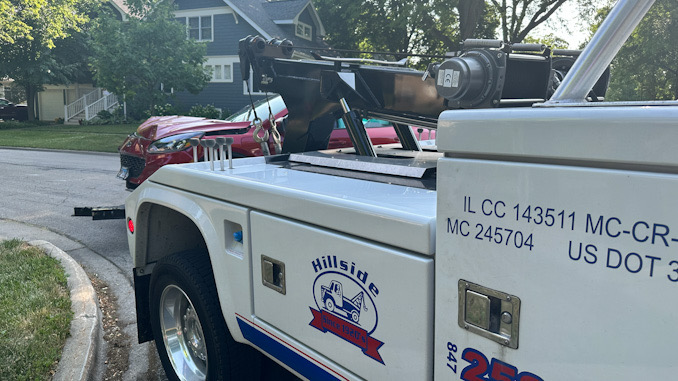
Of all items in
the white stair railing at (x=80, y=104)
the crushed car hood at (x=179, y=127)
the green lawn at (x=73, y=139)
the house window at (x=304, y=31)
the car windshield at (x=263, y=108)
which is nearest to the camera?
the crushed car hood at (x=179, y=127)

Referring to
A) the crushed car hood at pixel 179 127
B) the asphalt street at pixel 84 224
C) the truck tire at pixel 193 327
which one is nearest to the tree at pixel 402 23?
the asphalt street at pixel 84 224

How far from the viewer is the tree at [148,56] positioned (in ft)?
78.9

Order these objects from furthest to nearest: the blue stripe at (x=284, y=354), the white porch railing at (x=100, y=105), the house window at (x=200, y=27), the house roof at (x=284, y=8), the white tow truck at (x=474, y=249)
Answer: the white porch railing at (x=100, y=105), the house window at (x=200, y=27), the house roof at (x=284, y=8), the blue stripe at (x=284, y=354), the white tow truck at (x=474, y=249)

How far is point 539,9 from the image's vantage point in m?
26.3

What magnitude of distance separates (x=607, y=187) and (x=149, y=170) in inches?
256

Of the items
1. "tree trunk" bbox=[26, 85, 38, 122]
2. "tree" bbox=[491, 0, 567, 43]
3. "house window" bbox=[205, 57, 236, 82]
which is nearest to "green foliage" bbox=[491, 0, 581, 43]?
"tree" bbox=[491, 0, 567, 43]

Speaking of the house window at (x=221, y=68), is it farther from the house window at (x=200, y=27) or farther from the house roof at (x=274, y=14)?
the house roof at (x=274, y=14)

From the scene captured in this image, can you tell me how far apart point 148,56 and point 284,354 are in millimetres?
24488

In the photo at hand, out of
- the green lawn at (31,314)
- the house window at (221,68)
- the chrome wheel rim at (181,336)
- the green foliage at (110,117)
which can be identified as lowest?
the green lawn at (31,314)

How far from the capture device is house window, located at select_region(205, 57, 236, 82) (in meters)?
28.9

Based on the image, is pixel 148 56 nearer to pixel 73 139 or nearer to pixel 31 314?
pixel 73 139

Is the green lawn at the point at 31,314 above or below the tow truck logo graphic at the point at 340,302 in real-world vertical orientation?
below

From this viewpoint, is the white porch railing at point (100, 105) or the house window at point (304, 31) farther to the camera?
the white porch railing at point (100, 105)

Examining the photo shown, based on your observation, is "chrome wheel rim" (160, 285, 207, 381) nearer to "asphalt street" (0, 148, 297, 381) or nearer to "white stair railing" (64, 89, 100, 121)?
"asphalt street" (0, 148, 297, 381)
